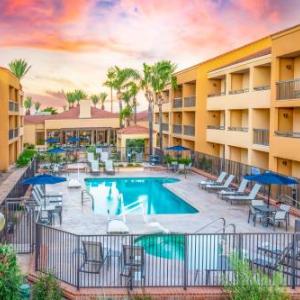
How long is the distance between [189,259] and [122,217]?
8.30 meters

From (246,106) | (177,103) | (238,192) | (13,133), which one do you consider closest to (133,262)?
(238,192)

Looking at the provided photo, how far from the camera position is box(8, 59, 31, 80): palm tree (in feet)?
253

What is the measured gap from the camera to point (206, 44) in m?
50.1

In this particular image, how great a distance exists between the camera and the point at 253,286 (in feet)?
34.2

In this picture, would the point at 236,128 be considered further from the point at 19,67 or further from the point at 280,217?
the point at 19,67

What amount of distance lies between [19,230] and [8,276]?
20.4 feet

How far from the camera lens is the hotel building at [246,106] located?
25.0 meters

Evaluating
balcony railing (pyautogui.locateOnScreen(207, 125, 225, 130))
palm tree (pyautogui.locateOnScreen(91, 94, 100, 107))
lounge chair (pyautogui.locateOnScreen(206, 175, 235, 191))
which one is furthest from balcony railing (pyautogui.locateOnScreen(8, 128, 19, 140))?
palm tree (pyautogui.locateOnScreen(91, 94, 100, 107))

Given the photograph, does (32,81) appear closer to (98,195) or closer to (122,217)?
(98,195)

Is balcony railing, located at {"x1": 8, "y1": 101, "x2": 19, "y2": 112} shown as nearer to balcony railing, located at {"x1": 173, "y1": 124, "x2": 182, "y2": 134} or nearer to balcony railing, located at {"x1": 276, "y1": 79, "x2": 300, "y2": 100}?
balcony railing, located at {"x1": 173, "y1": 124, "x2": 182, "y2": 134}

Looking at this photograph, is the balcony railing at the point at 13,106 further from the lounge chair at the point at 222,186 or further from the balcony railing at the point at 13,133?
the lounge chair at the point at 222,186

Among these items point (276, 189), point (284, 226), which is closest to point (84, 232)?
point (284, 226)

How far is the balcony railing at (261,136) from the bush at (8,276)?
20.2 m

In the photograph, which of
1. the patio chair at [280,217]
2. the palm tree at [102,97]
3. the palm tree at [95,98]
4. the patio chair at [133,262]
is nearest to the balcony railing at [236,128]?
the patio chair at [280,217]
